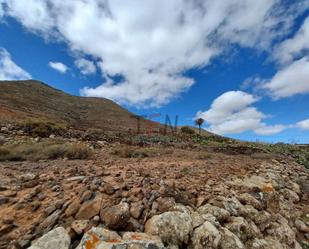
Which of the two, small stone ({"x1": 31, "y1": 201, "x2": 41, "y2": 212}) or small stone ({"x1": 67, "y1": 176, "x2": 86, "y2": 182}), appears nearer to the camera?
small stone ({"x1": 31, "y1": 201, "x2": 41, "y2": 212})

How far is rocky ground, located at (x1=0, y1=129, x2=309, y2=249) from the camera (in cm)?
251

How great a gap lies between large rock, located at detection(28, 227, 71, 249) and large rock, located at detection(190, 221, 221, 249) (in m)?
1.46

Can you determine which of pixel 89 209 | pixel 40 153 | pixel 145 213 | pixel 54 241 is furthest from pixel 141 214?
pixel 40 153

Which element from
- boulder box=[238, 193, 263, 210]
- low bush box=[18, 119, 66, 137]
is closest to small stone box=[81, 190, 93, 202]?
boulder box=[238, 193, 263, 210]

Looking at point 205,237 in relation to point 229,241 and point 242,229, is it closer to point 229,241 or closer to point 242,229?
point 229,241

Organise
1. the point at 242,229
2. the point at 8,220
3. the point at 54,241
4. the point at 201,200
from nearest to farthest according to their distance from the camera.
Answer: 1. the point at 54,241
2. the point at 8,220
3. the point at 242,229
4. the point at 201,200

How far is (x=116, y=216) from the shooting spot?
2650 mm

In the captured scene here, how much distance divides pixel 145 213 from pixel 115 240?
0.63m

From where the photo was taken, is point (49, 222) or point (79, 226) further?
point (49, 222)

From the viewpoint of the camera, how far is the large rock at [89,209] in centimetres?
278

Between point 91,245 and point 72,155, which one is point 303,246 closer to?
point 91,245

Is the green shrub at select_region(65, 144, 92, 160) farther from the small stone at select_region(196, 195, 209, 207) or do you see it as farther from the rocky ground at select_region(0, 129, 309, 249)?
the small stone at select_region(196, 195, 209, 207)

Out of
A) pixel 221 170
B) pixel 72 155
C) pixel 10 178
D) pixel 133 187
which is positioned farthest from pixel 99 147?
pixel 133 187

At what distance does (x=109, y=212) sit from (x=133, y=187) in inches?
32.5
